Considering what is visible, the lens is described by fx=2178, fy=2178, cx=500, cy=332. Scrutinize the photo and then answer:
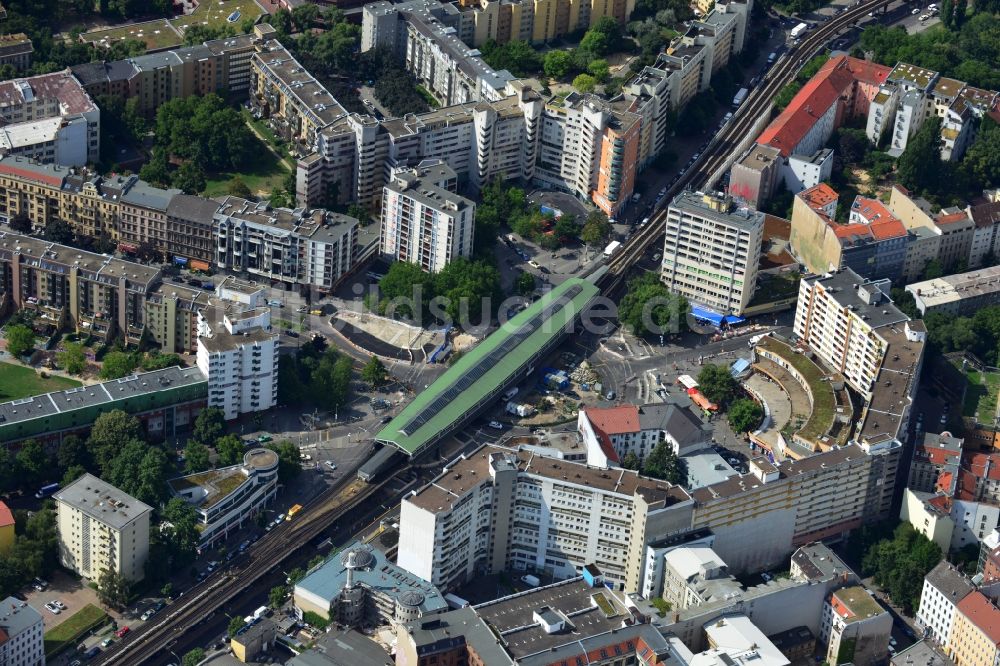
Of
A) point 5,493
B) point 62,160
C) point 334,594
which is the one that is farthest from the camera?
point 62,160

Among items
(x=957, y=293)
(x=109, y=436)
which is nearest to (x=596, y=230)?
(x=957, y=293)

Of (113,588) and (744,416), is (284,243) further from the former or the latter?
(744,416)

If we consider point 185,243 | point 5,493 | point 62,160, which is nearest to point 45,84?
point 62,160

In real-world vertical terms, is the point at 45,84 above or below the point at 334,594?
above

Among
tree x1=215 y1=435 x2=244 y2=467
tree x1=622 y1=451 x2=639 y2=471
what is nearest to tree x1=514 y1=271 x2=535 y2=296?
tree x1=622 y1=451 x2=639 y2=471

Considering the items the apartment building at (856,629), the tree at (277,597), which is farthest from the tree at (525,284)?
the apartment building at (856,629)

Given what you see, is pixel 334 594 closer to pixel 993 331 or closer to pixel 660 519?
pixel 660 519

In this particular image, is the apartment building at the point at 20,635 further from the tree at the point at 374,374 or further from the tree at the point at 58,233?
the tree at the point at 58,233

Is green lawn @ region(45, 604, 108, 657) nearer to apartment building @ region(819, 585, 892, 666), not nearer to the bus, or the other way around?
the bus
